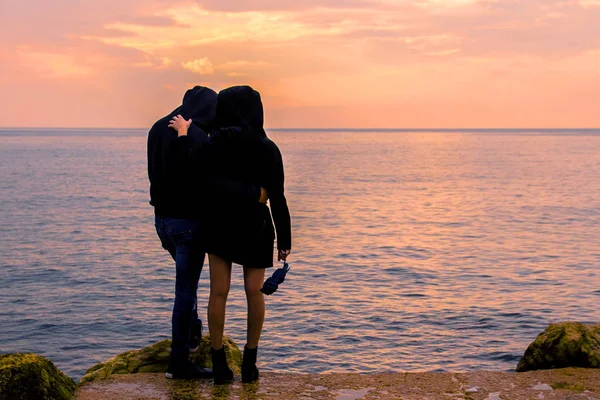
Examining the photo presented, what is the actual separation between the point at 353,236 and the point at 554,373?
19560 mm

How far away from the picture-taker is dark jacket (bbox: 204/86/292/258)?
18.8 ft

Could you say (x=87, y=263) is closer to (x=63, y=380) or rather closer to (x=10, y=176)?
(x=63, y=380)

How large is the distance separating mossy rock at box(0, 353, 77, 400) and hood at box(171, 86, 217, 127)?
108 inches

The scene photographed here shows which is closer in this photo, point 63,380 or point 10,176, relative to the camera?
point 63,380


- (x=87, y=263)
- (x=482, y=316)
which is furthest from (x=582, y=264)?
(x=87, y=263)

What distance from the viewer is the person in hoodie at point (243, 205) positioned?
18.9 ft

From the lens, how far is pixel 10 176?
60.6 metres

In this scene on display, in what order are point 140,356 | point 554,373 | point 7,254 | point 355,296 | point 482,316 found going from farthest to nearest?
point 7,254 → point 355,296 → point 482,316 → point 140,356 → point 554,373

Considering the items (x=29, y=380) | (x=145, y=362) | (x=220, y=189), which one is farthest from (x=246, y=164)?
(x=29, y=380)

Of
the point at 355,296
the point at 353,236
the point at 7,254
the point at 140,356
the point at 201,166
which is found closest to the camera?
the point at 201,166

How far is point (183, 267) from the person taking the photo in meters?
5.99

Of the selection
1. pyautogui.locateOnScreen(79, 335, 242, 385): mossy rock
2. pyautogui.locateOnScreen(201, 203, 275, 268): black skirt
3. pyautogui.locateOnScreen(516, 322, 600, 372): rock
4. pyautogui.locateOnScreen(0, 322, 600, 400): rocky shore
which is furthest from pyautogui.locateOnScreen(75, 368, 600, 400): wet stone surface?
pyautogui.locateOnScreen(201, 203, 275, 268): black skirt

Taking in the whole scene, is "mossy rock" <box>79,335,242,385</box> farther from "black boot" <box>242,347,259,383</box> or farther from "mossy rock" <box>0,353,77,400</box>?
"black boot" <box>242,347,259,383</box>

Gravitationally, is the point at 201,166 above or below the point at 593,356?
above
